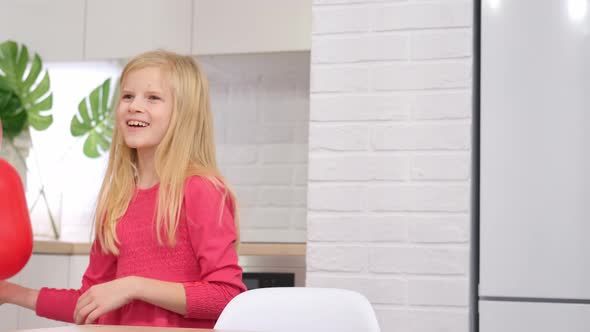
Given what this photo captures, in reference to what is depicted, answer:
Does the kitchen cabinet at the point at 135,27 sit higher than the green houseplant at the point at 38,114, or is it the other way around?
the kitchen cabinet at the point at 135,27

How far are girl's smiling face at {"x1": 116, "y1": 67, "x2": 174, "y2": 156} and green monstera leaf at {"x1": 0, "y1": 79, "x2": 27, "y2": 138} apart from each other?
1.75 meters

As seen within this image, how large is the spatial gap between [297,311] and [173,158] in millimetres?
459

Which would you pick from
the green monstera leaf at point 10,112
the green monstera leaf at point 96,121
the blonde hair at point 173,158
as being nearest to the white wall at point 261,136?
the green monstera leaf at point 96,121

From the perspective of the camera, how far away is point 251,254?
270 cm

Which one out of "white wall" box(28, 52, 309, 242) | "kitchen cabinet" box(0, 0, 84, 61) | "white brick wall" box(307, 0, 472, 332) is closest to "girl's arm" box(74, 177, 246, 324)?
"white brick wall" box(307, 0, 472, 332)

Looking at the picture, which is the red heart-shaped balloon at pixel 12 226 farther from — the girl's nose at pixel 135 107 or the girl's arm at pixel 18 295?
the girl's nose at pixel 135 107

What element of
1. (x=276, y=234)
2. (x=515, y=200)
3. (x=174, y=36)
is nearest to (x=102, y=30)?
(x=174, y=36)

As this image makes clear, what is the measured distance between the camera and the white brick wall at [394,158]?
192 centimetres

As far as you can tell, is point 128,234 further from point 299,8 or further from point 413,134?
point 299,8

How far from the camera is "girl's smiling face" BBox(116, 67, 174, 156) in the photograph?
66.5 inches

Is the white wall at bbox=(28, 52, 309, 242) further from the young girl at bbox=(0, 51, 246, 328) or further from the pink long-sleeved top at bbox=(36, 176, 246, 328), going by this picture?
the pink long-sleeved top at bbox=(36, 176, 246, 328)

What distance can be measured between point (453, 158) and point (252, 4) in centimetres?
128

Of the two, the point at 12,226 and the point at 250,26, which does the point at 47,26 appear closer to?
the point at 250,26

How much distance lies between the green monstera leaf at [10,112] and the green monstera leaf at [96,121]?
200 mm
